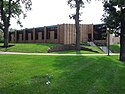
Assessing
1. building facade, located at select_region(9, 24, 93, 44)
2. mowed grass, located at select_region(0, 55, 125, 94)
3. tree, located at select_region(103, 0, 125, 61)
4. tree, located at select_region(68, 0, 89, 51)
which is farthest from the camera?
building facade, located at select_region(9, 24, 93, 44)

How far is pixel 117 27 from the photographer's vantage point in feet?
96.1

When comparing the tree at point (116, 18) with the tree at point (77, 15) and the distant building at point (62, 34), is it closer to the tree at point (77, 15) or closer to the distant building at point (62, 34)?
the tree at point (77, 15)

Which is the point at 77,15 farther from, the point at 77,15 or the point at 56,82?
the point at 56,82

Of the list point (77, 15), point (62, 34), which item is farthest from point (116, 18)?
point (62, 34)

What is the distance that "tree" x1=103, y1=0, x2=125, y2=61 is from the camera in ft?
92.4

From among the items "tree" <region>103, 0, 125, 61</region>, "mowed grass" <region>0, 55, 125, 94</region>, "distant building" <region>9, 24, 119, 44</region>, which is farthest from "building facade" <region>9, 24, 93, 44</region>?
"mowed grass" <region>0, 55, 125, 94</region>

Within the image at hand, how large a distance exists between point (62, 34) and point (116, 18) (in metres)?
28.1

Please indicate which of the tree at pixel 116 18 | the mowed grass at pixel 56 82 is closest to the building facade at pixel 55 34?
the tree at pixel 116 18

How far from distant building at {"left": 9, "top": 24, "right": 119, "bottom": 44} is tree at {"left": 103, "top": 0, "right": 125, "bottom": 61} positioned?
26305 mm

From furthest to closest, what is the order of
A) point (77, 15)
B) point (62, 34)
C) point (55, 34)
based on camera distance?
point (55, 34) < point (62, 34) < point (77, 15)

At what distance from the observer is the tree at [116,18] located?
2815 cm

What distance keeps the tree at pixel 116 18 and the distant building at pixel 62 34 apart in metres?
26.3

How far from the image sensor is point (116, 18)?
28.7m

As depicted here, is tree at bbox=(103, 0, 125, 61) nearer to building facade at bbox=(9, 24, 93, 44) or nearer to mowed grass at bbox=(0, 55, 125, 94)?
mowed grass at bbox=(0, 55, 125, 94)
